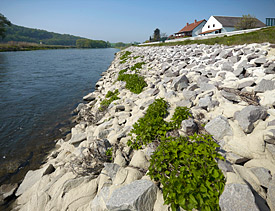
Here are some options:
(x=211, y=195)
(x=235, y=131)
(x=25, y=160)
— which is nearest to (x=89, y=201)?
(x=211, y=195)

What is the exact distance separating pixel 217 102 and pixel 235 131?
41.5 inches

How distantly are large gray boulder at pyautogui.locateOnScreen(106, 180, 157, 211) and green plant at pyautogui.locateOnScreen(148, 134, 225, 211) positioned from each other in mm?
207

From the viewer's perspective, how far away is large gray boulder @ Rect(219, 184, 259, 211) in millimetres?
1800

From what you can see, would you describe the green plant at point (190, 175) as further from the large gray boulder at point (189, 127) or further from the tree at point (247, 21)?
the tree at point (247, 21)

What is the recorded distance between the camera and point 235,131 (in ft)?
9.73

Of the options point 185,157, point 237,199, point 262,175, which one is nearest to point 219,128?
point 262,175

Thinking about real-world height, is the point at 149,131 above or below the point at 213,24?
below

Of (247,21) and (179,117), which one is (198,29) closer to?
(247,21)

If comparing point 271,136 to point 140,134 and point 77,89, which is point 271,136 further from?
point 77,89

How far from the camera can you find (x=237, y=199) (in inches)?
73.4

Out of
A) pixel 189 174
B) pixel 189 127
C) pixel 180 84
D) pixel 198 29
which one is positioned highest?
pixel 198 29

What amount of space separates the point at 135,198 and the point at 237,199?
4.37 ft

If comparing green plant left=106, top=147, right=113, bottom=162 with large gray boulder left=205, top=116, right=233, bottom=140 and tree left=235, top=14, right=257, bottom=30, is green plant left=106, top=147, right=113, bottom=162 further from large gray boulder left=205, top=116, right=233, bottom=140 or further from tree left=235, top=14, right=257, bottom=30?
tree left=235, top=14, right=257, bottom=30

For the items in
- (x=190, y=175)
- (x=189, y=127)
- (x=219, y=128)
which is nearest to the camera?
(x=190, y=175)
